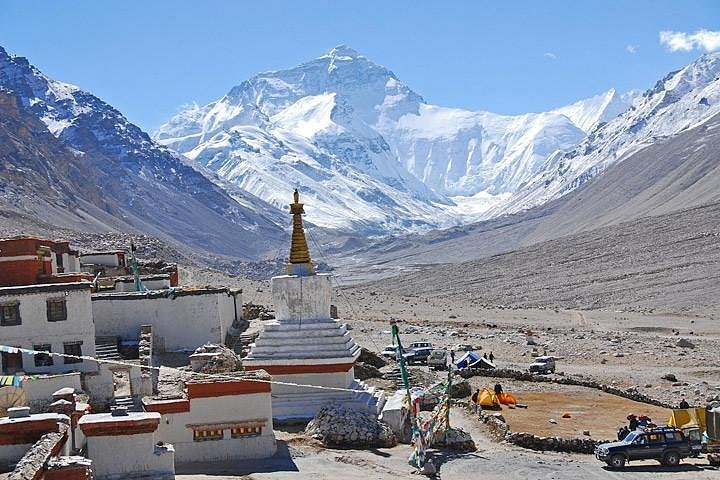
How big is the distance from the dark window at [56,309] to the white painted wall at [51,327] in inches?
2.9

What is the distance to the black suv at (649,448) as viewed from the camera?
19.5 meters

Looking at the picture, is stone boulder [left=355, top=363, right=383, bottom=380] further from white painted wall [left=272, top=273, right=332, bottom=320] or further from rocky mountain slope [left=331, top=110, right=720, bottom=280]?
rocky mountain slope [left=331, top=110, right=720, bottom=280]

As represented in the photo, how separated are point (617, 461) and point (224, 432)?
785 cm

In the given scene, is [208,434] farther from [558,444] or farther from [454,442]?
[558,444]

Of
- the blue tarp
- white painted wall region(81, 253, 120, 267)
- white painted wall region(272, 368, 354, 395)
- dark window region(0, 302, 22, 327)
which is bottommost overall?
the blue tarp

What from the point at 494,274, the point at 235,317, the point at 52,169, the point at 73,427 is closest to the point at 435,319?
the point at 235,317

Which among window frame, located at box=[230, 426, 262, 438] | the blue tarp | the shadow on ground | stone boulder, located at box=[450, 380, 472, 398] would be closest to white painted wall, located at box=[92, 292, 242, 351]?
stone boulder, located at box=[450, 380, 472, 398]

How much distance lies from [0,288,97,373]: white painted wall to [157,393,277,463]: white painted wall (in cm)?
461

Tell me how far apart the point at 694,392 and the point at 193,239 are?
537ft

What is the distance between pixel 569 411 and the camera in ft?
84.1

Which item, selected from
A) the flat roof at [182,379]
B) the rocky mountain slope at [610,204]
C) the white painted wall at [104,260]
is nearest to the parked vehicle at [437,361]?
the white painted wall at [104,260]

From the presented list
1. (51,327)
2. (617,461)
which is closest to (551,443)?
(617,461)

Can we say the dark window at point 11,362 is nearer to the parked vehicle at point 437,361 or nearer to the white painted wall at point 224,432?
the white painted wall at point 224,432

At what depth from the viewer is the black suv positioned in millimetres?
19453
